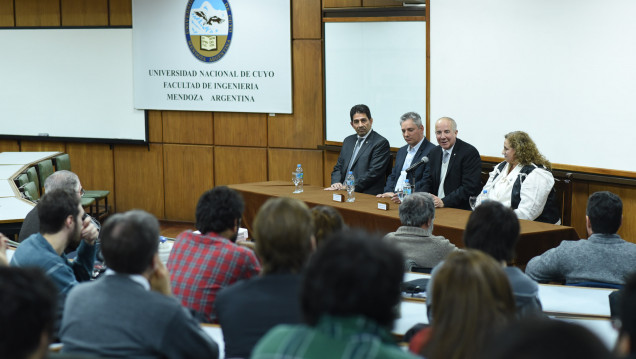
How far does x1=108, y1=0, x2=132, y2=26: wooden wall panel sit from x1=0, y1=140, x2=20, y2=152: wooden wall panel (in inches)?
80.3

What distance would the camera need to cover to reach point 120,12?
891 cm

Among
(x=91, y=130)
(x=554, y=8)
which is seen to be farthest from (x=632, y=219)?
(x=91, y=130)

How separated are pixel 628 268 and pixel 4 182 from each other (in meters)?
5.32

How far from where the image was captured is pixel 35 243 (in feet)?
10.5

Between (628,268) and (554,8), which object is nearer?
(628,268)

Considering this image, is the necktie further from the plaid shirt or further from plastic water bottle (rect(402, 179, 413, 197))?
the plaid shirt

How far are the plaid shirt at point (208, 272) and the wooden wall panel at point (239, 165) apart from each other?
18.2 feet

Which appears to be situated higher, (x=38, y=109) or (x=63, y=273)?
(x=38, y=109)

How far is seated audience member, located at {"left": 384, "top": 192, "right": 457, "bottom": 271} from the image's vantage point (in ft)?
12.6

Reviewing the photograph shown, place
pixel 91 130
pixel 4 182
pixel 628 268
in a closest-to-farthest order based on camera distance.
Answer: pixel 628 268 → pixel 4 182 → pixel 91 130

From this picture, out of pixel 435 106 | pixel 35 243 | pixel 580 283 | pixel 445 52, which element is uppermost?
pixel 445 52

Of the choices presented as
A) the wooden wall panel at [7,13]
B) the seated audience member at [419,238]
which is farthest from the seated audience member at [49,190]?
the wooden wall panel at [7,13]

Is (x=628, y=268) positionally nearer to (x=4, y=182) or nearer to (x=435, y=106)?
(x=435, y=106)

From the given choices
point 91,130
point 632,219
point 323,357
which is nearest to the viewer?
point 323,357
